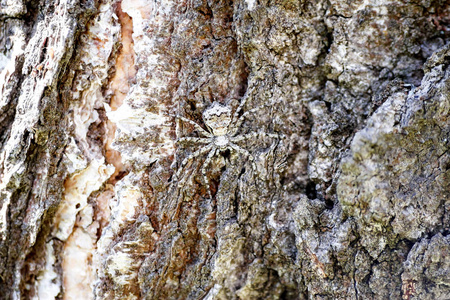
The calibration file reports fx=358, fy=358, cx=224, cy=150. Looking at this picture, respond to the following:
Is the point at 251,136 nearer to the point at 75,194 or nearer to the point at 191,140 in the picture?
the point at 191,140

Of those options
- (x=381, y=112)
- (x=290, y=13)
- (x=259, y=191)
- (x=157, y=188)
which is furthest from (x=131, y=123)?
(x=381, y=112)

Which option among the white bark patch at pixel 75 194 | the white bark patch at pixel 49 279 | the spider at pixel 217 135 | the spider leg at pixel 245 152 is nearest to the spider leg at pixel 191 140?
the spider at pixel 217 135

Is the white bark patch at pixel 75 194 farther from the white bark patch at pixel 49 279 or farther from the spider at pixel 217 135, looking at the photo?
the spider at pixel 217 135

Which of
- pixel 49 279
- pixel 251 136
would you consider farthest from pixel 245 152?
pixel 49 279

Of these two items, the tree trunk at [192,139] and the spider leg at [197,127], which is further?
the spider leg at [197,127]

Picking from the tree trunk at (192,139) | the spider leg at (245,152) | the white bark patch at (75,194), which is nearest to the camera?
the tree trunk at (192,139)

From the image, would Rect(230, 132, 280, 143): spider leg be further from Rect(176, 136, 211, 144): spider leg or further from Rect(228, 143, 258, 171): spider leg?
Rect(176, 136, 211, 144): spider leg

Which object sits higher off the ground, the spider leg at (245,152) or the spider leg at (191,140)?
the spider leg at (191,140)

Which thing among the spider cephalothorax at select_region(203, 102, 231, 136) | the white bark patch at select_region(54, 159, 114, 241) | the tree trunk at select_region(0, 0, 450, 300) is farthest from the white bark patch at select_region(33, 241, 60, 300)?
the spider cephalothorax at select_region(203, 102, 231, 136)
